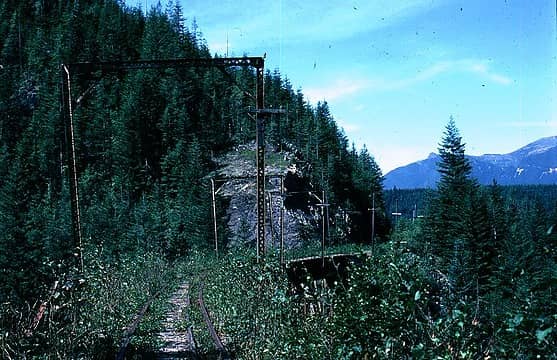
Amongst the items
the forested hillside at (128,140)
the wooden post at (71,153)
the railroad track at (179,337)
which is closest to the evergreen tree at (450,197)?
the forested hillside at (128,140)

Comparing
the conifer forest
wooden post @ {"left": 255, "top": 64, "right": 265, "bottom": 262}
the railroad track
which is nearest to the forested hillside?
the conifer forest

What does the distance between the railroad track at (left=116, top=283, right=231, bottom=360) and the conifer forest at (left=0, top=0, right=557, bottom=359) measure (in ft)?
0.42

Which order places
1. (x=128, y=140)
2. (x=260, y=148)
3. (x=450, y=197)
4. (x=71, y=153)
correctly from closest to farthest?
(x=71, y=153), (x=260, y=148), (x=450, y=197), (x=128, y=140)

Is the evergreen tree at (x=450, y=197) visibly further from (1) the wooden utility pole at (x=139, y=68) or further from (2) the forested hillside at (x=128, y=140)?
(1) the wooden utility pole at (x=139, y=68)

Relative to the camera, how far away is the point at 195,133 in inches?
3287

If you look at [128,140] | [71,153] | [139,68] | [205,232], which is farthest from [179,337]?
[128,140]

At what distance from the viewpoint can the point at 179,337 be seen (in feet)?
48.8

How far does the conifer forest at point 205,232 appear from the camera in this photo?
17.1 feet

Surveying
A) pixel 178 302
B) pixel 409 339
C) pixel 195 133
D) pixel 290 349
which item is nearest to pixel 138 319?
pixel 178 302

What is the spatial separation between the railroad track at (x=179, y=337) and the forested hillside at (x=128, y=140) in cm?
490

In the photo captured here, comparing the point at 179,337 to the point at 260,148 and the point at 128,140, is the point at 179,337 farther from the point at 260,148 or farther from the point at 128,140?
the point at 128,140

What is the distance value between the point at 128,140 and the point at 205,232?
33.6 m

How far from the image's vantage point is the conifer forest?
17.1 feet

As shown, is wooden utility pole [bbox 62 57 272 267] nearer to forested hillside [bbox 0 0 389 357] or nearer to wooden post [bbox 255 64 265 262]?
wooden post [bbox 255 64 265 262]
